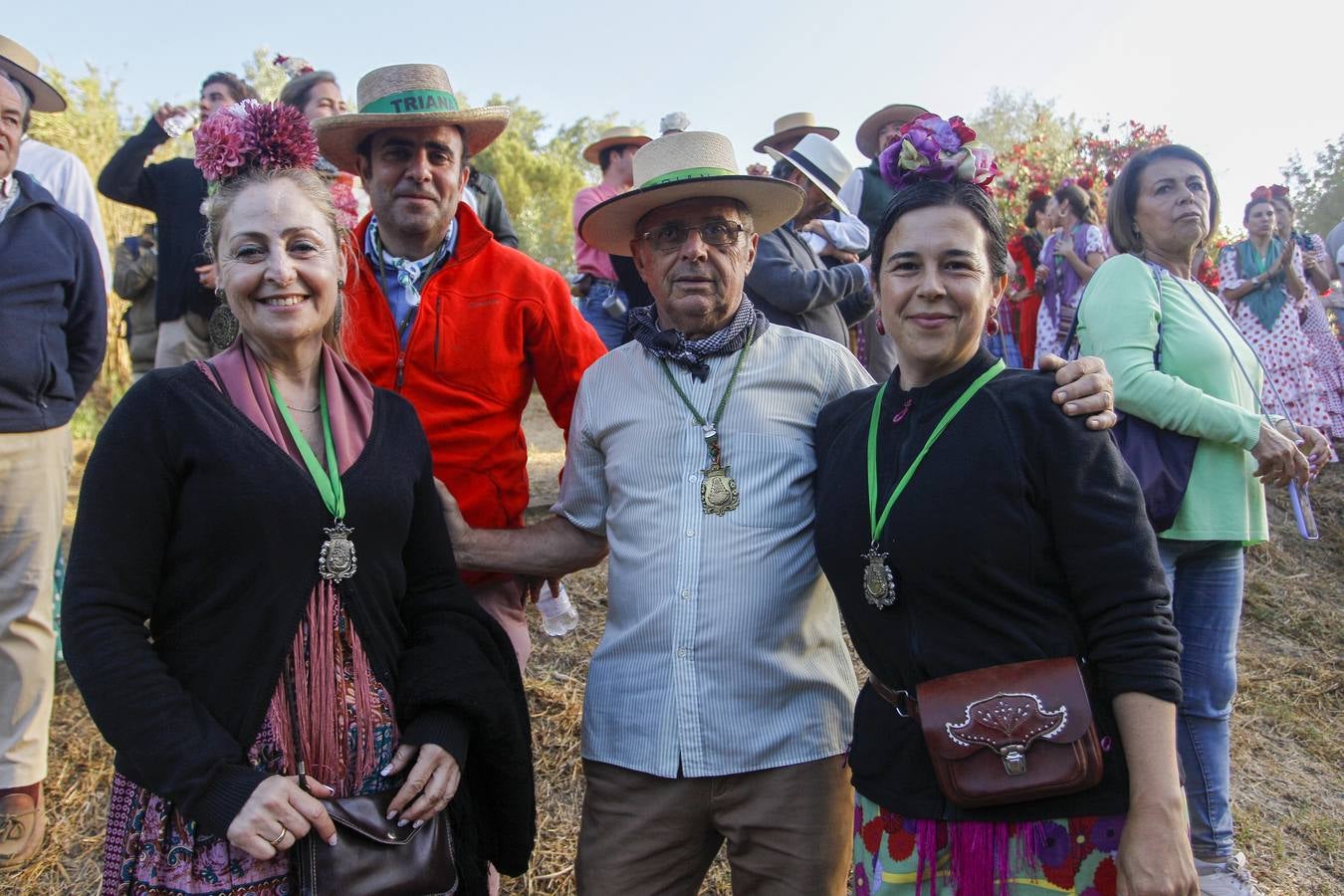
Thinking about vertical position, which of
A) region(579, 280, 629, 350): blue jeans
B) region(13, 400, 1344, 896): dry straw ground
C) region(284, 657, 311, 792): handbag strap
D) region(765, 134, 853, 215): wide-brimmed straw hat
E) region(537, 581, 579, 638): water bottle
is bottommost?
region(13, 400, 1344, 896): dry straw ground

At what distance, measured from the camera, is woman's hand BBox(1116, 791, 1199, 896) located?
1.80 meters

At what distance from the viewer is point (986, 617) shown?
6.41 ft

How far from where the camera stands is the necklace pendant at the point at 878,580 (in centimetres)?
205

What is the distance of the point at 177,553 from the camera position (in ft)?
6.49

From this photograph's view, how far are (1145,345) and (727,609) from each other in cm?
179

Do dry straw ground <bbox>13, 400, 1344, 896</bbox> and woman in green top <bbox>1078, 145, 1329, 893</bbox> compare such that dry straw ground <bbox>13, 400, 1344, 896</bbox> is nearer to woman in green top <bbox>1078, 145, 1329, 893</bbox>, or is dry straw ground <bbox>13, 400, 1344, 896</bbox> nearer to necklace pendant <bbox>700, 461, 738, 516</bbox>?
woman in green top <bbox>1078, 145, 1329, 893</bbox>

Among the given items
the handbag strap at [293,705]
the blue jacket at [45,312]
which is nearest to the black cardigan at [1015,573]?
the handbag strap at [293,705]

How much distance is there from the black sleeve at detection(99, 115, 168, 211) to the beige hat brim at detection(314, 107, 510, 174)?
6.79ft

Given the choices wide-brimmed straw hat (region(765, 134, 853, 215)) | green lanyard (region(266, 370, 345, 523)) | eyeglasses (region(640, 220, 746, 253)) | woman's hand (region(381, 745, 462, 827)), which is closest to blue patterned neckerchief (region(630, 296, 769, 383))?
eyeglasses (region(640, 220, 746, 253))

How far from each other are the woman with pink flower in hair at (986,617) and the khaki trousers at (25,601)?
3169 mm

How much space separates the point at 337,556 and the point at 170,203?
135 inches

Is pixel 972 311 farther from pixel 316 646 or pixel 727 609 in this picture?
pixel 316 646

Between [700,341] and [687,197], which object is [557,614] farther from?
[687,197]

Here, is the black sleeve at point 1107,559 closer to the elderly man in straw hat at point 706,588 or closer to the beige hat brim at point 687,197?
the elderly man in straw hat at point 706,588
